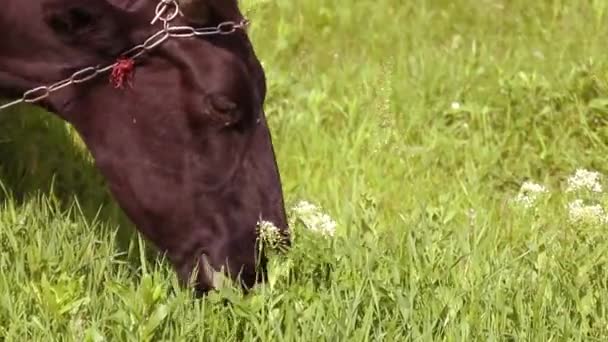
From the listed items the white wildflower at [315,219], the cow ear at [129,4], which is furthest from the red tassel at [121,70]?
the white wildflower at [315,219]

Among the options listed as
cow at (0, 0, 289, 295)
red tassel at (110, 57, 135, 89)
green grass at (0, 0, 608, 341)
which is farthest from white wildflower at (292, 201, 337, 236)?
red tassel at (110, 57, 135, 89)

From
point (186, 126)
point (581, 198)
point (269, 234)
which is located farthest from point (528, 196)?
point (186, 126)

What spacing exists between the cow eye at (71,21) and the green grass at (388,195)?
2.39 ft

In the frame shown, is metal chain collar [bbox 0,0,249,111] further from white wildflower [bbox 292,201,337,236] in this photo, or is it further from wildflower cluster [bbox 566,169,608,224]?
wildflower cluster [bbox 566,169,608,224]

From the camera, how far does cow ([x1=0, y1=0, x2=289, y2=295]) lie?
434 centimetres

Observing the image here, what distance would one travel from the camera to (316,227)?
16.0 feet

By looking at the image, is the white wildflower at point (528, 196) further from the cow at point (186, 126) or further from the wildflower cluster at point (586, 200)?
the cow at point (186, 126)

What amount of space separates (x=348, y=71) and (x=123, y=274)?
2809 millimetres

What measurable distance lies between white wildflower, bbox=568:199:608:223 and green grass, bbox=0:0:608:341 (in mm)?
45

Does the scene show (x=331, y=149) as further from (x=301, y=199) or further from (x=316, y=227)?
(x=316, y=227)

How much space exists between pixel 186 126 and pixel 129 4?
0.41m

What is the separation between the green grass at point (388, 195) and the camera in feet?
13.6

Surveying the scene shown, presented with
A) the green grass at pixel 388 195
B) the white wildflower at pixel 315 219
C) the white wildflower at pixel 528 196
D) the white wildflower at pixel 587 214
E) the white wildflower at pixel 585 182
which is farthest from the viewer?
the white wildflower at pixel 528 196

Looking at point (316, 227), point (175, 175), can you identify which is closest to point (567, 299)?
point (316, 227)
